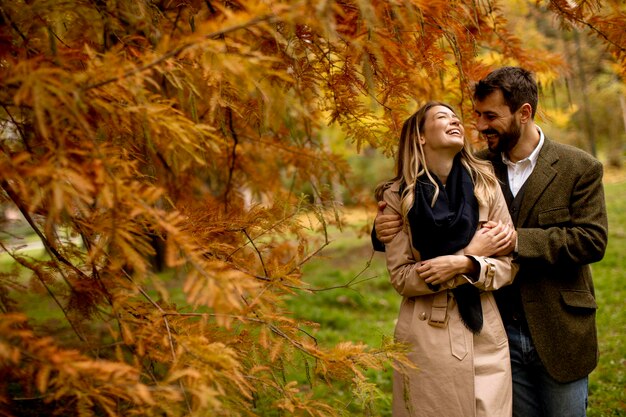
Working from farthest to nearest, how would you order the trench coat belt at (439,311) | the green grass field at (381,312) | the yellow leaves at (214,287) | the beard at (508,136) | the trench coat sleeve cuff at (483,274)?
the green grass field at (381,312) < the beard at (508,136) < the trench coat belt at (439,311) < the trench coat sleeve cuff at (483,274) < the yellow leaves at (214,287)

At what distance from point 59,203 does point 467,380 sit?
1696 millimetres

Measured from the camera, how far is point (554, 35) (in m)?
20.7

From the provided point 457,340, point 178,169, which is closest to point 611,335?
point 457,340

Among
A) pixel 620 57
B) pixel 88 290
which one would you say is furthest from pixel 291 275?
pixel 620 57

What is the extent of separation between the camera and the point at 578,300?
2199mm

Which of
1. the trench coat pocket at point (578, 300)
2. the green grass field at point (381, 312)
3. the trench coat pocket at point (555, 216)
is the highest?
the trench coat pocket at point (555, 216)

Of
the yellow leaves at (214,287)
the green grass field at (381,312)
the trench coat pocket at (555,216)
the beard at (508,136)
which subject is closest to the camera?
the yellow leaves at (214,287)

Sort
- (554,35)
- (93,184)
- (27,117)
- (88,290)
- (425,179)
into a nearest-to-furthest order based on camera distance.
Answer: (93,184), (27,117), (88,290), (425,179), (554,35)

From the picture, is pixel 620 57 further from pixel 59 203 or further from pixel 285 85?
pixel 59 203

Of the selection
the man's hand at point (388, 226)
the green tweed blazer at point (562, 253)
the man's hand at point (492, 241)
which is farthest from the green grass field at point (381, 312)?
the green tweed blazer at point (562, 253)

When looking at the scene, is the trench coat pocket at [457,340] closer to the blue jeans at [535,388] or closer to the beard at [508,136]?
the blue jeans at [535,388]

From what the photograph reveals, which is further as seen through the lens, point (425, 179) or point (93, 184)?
point (425, 179)

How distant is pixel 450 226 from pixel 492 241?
0.60 ft

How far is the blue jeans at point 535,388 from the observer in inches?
86.2
